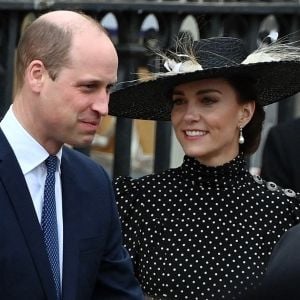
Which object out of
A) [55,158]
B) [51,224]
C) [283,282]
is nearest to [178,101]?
[55,158]

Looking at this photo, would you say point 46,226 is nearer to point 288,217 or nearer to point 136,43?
point 288,217

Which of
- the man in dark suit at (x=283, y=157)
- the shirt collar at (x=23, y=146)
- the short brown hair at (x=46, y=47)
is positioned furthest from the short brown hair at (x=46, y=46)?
the man in dark suit at (x=283, y=157)

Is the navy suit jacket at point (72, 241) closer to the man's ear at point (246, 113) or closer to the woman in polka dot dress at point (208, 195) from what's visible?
the woman in polka dot dress at point (208, 195)

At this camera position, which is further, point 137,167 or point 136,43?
point 137,167

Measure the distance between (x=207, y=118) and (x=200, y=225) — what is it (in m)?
0.37

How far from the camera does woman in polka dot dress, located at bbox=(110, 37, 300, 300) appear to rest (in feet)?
10.5

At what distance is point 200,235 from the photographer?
3256 millimetres

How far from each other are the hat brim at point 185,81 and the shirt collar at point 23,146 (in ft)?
2.81

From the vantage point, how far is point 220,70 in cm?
324

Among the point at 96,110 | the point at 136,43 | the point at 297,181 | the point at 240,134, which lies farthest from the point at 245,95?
the point at 136,43

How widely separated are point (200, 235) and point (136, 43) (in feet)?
4.91

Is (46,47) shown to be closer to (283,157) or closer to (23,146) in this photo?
(23,146)

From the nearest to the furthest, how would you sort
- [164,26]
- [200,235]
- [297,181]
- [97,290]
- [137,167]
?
1. [97,290]
2. [200,235]
3. [297,181]
4. [164,26]
5. [137,167]

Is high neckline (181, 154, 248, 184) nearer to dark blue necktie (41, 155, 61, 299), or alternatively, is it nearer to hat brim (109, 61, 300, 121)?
hat brim (109, 61, 300, 121)
